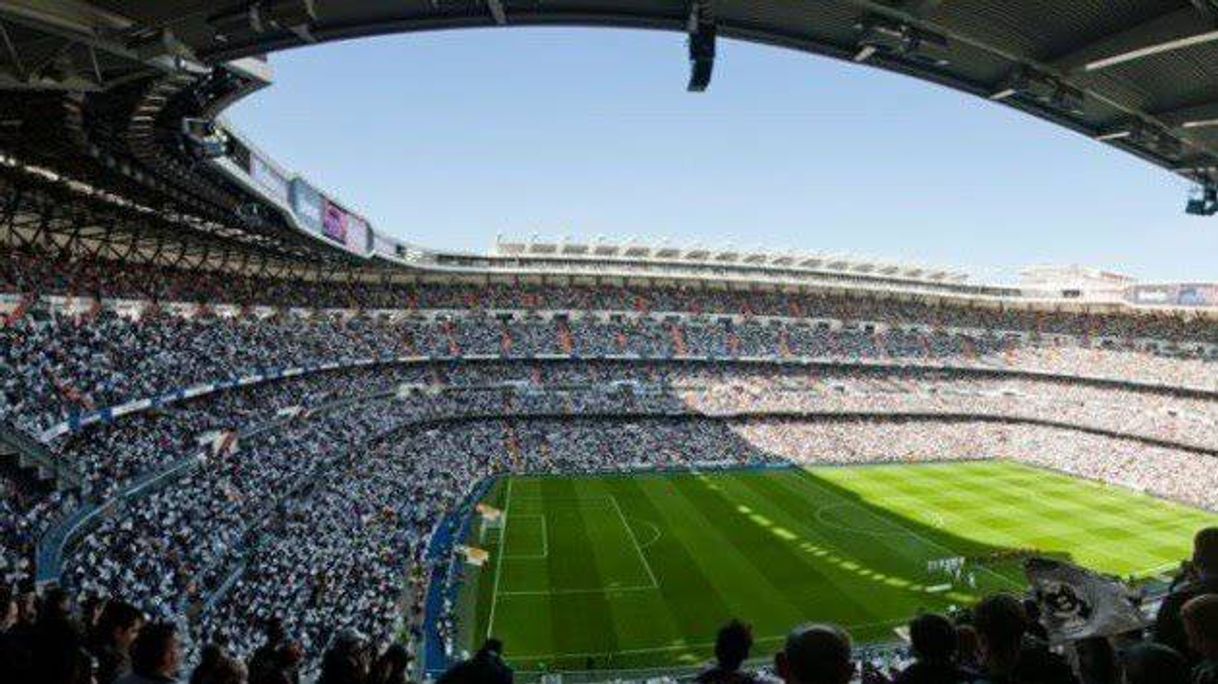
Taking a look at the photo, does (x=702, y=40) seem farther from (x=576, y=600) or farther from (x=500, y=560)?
(x=500, y=560)

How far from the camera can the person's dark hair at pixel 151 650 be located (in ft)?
Answer: 13.7

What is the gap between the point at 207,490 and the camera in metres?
24.1

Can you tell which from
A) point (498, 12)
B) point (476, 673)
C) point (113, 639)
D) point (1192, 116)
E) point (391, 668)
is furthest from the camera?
point (1192, 116)

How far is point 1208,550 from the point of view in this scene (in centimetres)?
476

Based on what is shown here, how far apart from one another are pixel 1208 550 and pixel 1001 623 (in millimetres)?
2160

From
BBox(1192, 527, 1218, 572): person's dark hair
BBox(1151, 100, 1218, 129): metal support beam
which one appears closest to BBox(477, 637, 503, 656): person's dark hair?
BBox(1192, 527, 1218, 572): person's dark hair

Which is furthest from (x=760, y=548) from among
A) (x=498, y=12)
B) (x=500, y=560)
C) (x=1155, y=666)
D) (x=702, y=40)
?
(x=1155, y=666)

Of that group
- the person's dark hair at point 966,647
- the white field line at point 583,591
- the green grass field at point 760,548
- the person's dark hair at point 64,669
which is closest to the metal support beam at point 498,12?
the person's dark hair at point 64,669

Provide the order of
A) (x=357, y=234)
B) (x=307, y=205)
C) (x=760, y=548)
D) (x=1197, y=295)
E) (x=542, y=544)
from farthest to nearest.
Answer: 1. (x=1197, y=295)
2. (x=357, y=234)
3. (x=760, y=548)
4. (x=542, y=544)
5. (x=307, y=205)

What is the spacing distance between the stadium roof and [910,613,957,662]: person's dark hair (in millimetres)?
5798

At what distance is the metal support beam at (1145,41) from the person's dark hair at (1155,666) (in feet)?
19.0

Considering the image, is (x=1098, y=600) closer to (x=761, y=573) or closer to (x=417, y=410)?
(x=761, y=573)

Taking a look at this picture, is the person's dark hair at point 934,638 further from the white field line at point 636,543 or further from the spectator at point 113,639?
the white field line at point 636,543

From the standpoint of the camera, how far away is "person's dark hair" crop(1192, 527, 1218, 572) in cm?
474
